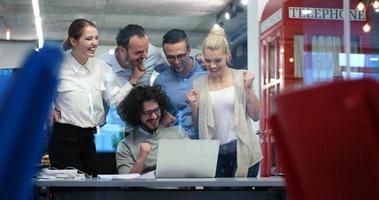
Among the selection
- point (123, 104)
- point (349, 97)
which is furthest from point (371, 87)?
point (123, 104)

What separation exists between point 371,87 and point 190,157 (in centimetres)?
280

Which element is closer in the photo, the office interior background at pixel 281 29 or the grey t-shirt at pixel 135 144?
the grey t-shirt at pixel 135 144

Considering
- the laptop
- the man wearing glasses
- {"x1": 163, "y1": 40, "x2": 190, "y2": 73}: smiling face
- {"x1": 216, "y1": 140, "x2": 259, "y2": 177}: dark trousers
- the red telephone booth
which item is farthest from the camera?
the red telephone booth

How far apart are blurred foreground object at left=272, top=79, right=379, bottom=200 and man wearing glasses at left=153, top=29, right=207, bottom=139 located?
14.0 ft

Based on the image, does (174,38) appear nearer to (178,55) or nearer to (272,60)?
(178,55)

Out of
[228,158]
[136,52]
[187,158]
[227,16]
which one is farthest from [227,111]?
[227,16]

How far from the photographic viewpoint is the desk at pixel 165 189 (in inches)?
118

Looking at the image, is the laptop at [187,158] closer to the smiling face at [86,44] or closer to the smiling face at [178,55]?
the smiling face at [86,44]

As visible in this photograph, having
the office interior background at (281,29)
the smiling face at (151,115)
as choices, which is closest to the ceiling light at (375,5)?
the office interior background at (281,29)

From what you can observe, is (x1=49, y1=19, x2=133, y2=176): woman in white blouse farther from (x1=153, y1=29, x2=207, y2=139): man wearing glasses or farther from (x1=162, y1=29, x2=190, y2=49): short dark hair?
(x1=162, y1=29, x2=190, y2=49): short dark hair

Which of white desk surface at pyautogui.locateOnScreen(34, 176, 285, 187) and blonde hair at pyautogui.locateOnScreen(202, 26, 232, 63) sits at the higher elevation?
blonde hair at pyautogui.locateOnScreen(202, 26, 232, 63)

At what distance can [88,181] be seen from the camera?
299cm

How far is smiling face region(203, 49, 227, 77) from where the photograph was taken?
4.72m

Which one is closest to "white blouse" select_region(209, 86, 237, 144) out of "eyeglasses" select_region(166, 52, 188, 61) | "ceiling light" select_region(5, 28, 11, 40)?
"eyeglasses" select_region(166, 52, 188, 61)
